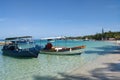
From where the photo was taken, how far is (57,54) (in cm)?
3362

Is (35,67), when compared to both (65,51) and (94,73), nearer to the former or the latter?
(94,73)

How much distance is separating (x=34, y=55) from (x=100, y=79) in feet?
55.3

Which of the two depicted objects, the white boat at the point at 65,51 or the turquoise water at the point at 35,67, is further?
the white boat at the point at 65,51

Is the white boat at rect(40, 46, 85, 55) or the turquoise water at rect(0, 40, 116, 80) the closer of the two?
the turquoise water at rect(0, 40, 116, 80)

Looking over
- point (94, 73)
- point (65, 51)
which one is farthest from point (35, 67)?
point (65, 51)

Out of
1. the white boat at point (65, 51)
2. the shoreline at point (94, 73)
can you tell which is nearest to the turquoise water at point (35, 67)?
the shoreline at point (94, 73)

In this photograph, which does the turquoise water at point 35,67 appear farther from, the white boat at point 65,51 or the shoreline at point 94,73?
the white boat at point 65,51

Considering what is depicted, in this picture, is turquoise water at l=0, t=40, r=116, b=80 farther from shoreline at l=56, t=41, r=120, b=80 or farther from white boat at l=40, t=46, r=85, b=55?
white boat at l=40, t=46, r=85, b=55

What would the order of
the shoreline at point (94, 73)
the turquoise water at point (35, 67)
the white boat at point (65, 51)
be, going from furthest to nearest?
the white boat at point (65, 51) → the turquoise water at point (35, 67) → the shoreline at point (94, 73)

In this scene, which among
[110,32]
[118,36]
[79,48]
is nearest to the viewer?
[79,48]

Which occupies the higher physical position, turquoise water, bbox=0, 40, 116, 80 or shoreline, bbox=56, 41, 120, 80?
shoreline, bbox=56, 41, 120, 80

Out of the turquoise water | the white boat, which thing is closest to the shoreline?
the turquoise water

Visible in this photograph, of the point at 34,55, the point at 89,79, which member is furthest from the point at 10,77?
the point at 34,55

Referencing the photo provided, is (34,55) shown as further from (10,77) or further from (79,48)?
(10,77)
